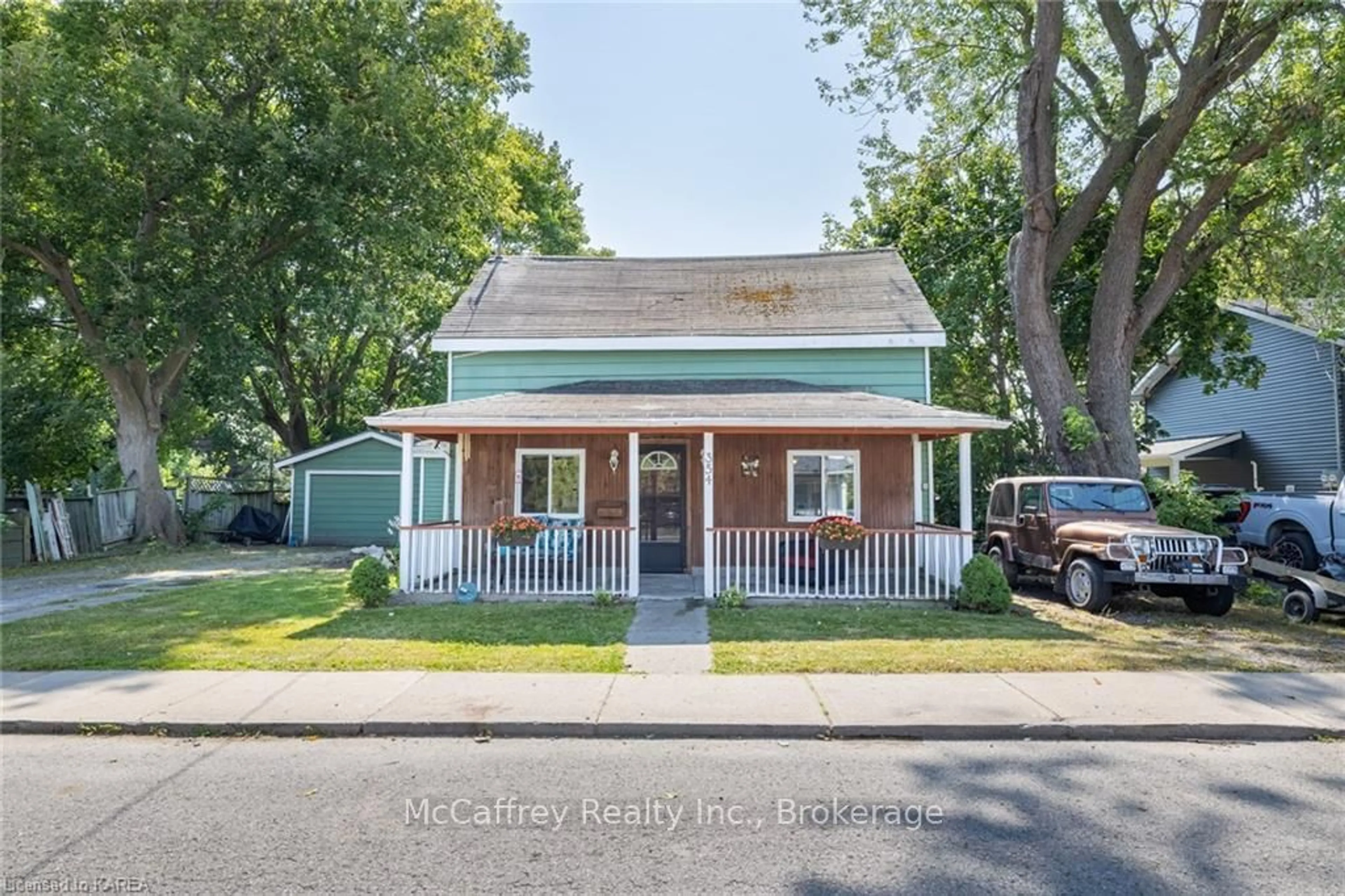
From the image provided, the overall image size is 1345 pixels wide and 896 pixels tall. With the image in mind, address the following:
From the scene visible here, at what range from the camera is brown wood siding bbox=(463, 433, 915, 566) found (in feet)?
40.3

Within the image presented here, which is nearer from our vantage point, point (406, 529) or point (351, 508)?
point (406, 529)

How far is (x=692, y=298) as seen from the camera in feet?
50.6

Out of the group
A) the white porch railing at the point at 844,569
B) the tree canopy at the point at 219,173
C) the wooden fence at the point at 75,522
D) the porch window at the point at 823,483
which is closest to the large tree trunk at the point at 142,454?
the tree canopy at the point at 219,173

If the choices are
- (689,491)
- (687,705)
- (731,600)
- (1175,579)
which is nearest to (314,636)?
(687,705)

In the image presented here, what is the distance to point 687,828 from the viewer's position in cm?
387

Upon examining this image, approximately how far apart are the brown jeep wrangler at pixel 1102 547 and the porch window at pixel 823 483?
2372mm

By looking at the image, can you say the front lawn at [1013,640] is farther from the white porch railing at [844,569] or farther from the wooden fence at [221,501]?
the wooden fence at [221,501]

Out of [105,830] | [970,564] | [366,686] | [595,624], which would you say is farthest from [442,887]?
[970,564]

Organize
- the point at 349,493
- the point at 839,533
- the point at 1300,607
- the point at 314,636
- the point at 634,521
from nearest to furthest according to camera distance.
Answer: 1. the point at 314,636
2. the point at 1300,607
3. the point at 839,533
4. the point at 634,521
5. the point at 349,493

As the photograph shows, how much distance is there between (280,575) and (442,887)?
1209 cm

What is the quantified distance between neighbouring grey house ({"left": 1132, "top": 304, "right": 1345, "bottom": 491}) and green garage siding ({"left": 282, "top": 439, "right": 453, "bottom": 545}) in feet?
67.4

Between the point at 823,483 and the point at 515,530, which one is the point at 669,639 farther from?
the point at 823,483

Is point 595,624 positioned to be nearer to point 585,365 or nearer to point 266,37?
point 585,365

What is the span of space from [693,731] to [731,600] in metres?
4.53
